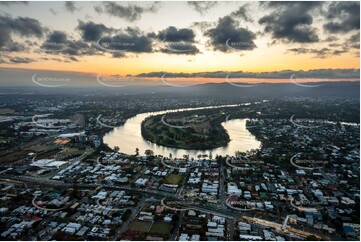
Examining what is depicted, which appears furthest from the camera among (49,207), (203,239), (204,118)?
(204,118)

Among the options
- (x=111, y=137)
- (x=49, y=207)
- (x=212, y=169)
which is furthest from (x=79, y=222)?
(x=111, y=137)

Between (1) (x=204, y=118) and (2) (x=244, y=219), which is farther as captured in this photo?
(1) (x=204, y=118)

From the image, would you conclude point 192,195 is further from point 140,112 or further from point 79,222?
point 140,112

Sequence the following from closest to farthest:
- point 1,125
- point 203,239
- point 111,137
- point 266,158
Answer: point 203,239 → point 266,158 → point 111,137 → point 1,125

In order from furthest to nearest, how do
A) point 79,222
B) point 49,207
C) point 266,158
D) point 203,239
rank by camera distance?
point 266,158
point 49,207
point 79,222
point 203,239

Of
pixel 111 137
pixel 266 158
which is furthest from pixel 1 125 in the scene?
pixel 266 158

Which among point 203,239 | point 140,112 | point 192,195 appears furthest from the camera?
point 140,112

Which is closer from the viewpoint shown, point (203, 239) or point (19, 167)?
point (203, 239)

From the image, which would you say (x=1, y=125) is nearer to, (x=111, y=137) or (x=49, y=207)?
(x=111, y=137)
